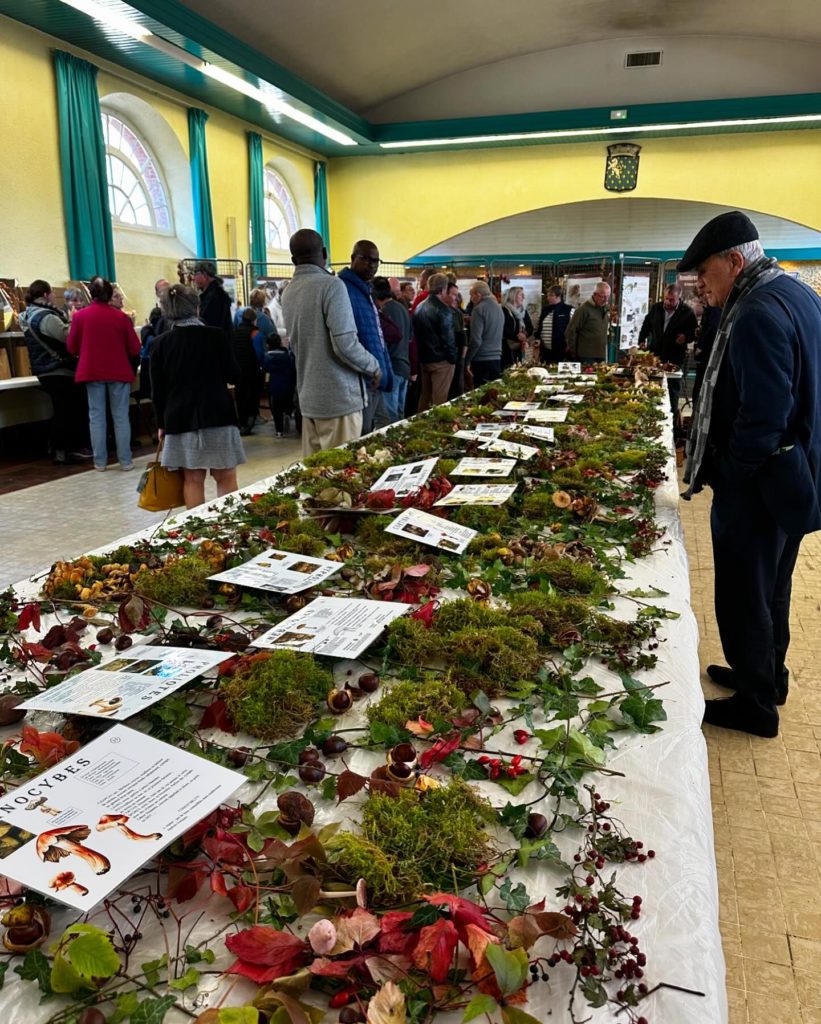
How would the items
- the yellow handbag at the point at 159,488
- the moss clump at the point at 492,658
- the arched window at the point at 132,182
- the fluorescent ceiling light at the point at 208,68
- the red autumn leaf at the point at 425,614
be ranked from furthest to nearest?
the arched window at the point at 132,182 < the fluorescent ceiling light at the point at 208,68 < the yellow handbag at the point at 159,488 < the red autumn leaf at the point at 425,614 < the moss clump at the point at 492,658

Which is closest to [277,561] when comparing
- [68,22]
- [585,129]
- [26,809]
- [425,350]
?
[26,809]

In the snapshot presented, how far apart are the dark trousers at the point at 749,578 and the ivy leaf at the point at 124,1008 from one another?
1.93 metres

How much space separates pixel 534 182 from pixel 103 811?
13.5m

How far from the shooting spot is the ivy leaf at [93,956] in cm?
71

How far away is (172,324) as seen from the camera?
11.5 feet

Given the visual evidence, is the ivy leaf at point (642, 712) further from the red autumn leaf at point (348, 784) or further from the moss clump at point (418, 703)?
the red autumn leaf at point (348, 784)

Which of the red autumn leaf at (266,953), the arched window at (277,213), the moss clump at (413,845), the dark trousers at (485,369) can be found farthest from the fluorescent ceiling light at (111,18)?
the red autumn leaf at (266,953)

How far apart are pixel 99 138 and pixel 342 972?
926 centimetres

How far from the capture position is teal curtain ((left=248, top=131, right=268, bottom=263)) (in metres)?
11.3

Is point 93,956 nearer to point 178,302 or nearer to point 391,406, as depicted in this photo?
point 178,302

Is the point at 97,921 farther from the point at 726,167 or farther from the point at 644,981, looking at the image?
the point at 726,167

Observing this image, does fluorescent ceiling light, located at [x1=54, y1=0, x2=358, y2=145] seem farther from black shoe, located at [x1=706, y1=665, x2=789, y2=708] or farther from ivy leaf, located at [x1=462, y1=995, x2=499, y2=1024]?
ivy leaf, located at [x1=462, y1=995, x2=499, y2=1024]

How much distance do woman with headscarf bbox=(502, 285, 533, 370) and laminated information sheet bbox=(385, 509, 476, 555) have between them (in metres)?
6.55

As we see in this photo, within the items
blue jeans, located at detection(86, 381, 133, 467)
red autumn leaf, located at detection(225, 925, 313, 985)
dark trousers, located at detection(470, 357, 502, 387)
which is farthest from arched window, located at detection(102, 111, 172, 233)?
red autumn leaf, located at detection(225, 925, 313, 985)
